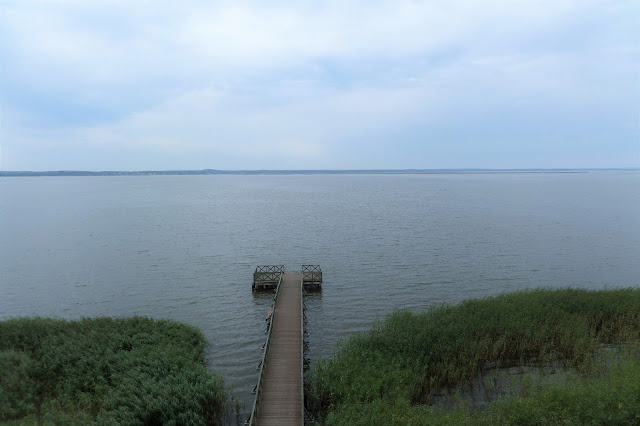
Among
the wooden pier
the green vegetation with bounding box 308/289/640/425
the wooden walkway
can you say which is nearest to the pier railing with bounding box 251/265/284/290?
the wooden pier

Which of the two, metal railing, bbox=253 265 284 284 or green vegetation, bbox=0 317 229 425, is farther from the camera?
metal railing, bbox=253 265 284 284

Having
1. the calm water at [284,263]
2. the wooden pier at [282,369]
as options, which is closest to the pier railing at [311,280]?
the calm water at [284,263]

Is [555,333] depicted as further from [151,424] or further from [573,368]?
[151,424]

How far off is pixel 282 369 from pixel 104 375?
8.10 m

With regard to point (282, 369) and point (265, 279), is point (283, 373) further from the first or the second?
point (265, 279)

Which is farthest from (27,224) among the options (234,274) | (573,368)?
(573,368)

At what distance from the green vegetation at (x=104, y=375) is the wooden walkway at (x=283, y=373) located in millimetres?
2097

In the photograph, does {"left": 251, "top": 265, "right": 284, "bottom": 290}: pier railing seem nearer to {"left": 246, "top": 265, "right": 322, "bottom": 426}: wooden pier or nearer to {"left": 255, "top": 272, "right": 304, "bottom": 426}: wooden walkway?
{"left": 246, "top": 265, "right": 322, "bottom": 426}: wooden pier

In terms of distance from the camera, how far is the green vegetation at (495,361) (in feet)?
48.9

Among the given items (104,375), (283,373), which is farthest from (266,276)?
(104,375)

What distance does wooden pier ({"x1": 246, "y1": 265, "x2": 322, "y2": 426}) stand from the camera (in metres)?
15.8

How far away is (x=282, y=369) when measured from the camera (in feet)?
61.8

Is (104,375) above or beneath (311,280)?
beneath

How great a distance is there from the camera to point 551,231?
5681 cm
